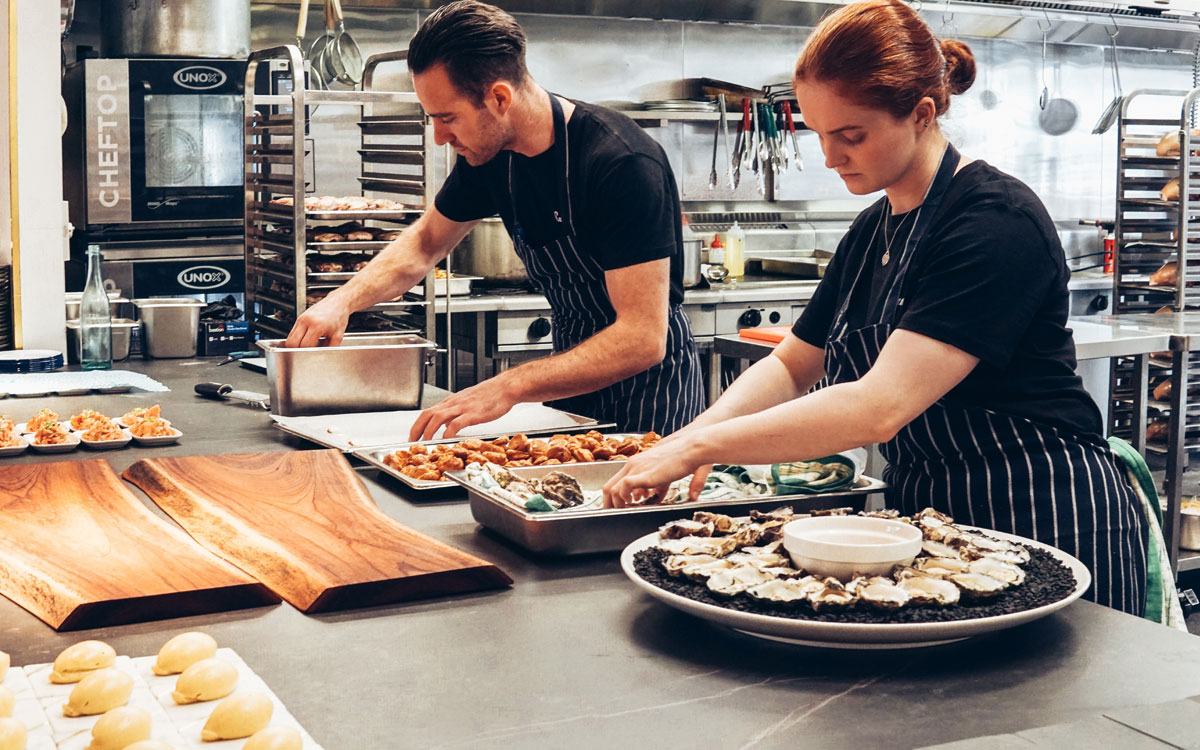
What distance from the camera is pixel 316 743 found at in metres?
1.04

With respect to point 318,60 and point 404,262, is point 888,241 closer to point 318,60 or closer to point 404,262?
point 404,262

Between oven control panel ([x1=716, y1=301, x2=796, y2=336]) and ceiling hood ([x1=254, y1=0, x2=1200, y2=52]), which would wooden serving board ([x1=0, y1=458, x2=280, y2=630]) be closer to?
oven control panel ([x1=716, y1=301, x2=796, y2=336])

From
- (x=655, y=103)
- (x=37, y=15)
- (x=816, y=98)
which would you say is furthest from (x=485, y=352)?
(x=816, y=98)

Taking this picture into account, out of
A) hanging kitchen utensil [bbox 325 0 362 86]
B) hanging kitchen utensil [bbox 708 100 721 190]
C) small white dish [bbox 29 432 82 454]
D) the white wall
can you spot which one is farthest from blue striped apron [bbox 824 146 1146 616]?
hanging kitchen utensil [bbox 708 100 721 190]

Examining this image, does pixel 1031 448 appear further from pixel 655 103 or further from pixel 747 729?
pixel 655 103

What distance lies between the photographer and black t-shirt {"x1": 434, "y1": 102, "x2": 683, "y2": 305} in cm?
251

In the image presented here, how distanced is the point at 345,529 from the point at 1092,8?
21.2 ft

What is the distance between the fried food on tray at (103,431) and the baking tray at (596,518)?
99 centimetres

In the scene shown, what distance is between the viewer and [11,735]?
980 millimetres

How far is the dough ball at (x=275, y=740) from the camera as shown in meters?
0.97

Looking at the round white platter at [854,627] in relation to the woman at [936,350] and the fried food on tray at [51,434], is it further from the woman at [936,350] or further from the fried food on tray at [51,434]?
the fried food on tray at [51,434]

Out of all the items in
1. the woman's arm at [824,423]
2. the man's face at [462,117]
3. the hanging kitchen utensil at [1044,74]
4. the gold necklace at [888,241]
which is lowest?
the woman's arm at [824,423]

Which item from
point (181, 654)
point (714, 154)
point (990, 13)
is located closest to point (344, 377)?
point (181, 654)

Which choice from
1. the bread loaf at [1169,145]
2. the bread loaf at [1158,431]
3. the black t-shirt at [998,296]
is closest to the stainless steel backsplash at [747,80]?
the bread loaf at [1169,145]
